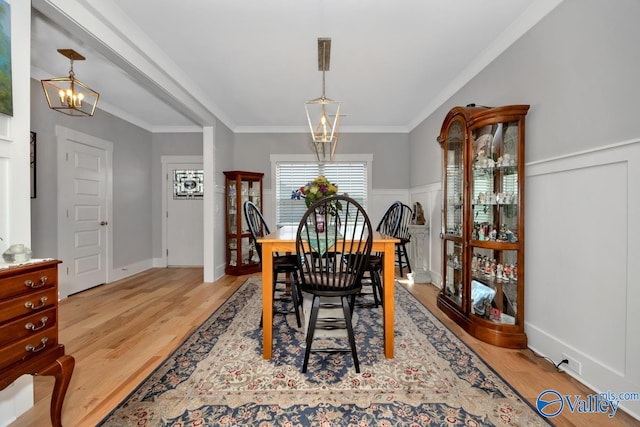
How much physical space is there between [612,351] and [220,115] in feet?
16.0

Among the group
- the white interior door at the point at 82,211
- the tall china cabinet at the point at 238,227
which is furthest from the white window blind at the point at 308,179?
the white interior door at the point at 82,211

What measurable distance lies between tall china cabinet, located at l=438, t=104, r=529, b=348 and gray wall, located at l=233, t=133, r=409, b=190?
2532mm

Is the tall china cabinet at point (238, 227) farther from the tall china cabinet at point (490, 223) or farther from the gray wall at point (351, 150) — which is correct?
the tall china cabinet at point (490, 223)

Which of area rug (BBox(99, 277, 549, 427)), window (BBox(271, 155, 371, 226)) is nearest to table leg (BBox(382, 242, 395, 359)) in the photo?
area rug (BBox(99, 277, 549, 427))

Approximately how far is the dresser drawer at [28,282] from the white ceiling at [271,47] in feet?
5.42

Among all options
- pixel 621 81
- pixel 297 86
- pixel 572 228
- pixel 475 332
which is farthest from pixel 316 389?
pixel 297 86

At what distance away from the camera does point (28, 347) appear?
1220 mm

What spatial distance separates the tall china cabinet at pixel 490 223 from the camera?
227 centimetres

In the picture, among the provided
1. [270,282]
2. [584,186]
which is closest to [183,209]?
[270,282]

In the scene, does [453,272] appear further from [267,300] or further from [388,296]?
[267,300]

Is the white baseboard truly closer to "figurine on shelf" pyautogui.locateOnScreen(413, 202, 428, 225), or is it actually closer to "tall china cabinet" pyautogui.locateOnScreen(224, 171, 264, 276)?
"tall china cabinet" pyautogui.locateOnScreen(224, 171, 264, 276)

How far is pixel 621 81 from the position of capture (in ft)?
5.26

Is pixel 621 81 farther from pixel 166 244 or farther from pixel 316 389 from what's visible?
pixel 166 244

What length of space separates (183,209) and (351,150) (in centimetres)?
322
